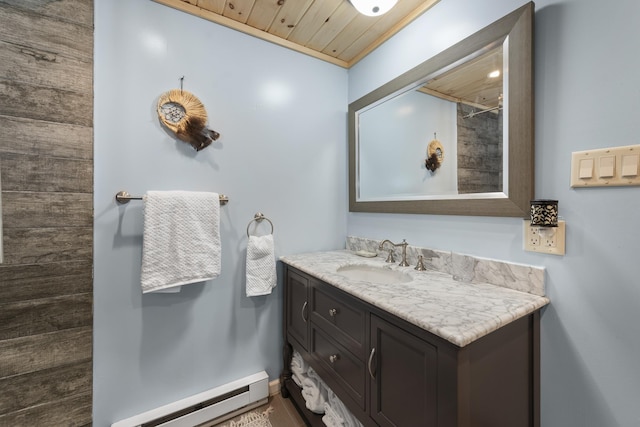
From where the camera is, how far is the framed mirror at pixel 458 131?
932 mm

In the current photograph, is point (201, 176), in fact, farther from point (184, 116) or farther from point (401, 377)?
point (401, 377)

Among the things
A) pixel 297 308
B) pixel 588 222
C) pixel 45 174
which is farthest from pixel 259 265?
pixel 588 222

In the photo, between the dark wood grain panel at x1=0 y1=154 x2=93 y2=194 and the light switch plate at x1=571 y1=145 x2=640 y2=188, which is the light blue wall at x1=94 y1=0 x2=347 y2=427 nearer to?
the dark wood grain panel at x1=0 y1=154 x2=93 y2=194

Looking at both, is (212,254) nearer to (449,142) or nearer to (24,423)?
(24,423)

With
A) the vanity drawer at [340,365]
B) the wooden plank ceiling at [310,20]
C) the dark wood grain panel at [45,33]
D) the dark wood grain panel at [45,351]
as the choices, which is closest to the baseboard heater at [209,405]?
the dark wood grain panel at [45,351]

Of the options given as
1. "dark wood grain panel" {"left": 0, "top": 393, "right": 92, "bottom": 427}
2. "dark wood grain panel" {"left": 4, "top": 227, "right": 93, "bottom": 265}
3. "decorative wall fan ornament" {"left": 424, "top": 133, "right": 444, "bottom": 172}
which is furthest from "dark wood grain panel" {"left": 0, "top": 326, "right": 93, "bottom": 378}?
"decorative wall fan ornament" {"left": 424, "top": 133, "right": 444, "bottom": 172}

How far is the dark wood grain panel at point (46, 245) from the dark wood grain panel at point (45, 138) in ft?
1.08

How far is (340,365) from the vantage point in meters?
1.08

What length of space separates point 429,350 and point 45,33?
1.91 metres

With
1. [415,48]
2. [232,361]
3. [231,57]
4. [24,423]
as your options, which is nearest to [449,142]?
[415,48]

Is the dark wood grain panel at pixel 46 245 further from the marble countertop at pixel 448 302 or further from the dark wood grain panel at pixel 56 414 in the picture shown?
the marble countertop at pixel 448 302

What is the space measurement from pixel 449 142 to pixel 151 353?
1.84 meters

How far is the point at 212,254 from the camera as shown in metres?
1.29

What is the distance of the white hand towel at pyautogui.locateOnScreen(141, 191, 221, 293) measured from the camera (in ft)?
3.79
